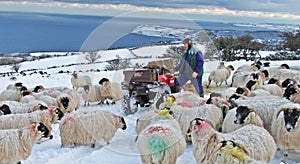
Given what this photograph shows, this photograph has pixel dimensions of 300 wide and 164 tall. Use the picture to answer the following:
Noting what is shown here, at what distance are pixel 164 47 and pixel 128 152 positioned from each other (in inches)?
360

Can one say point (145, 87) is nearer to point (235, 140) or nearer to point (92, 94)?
point (92, 94)

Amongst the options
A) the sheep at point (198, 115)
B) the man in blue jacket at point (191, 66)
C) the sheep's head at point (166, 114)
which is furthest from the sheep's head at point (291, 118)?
the man in blue jacket at point (191, 66)

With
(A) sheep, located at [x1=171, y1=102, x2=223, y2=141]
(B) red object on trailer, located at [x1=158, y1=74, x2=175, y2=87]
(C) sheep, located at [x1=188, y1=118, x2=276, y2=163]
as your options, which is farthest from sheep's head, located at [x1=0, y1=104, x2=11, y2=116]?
(C) sheep, located at [x1=188, y1=118, x2=276, y2=163]

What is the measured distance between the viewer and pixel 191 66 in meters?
9.66

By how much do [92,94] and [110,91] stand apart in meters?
0.57

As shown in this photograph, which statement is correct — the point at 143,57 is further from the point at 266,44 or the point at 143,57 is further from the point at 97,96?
the point at 266,44

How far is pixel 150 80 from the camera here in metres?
9.98

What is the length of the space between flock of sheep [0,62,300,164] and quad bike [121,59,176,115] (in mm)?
480

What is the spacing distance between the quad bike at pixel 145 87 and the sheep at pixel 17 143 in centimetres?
388

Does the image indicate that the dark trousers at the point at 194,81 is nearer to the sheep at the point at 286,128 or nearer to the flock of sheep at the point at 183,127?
the flock of sheep at the point at 183,127

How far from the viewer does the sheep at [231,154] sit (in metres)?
4.24

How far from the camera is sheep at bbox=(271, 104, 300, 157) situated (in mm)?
6199

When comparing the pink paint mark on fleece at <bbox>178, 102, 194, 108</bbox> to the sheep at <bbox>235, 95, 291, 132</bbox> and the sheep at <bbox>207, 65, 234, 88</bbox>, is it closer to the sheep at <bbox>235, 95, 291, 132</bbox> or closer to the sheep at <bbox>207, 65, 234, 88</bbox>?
the sheep at <bbox>235, 95, 291, 132</bbox>

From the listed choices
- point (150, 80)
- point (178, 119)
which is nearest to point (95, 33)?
point (150, 80)
